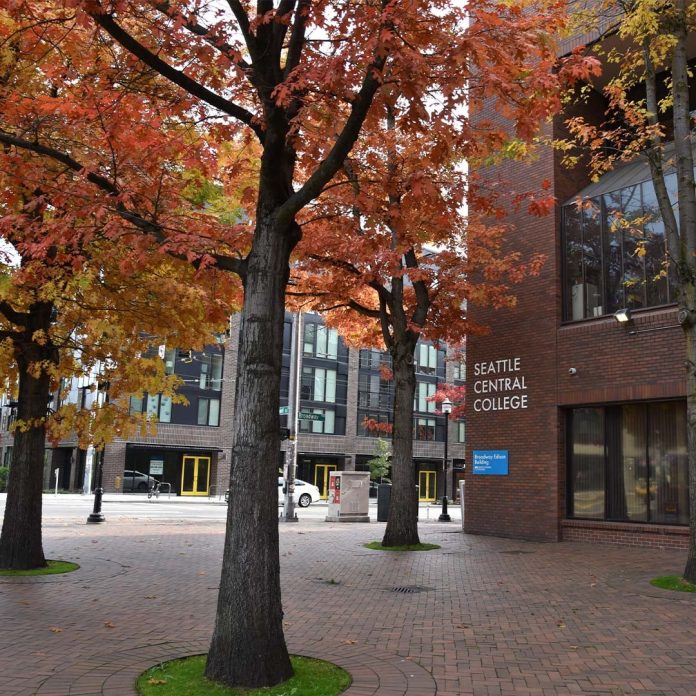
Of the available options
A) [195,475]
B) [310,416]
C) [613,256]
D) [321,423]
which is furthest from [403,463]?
[321,423]

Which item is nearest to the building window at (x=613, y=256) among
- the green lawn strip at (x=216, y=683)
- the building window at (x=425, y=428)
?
the green lawn strip at (x=216, y=683)

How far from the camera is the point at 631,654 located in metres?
6.55

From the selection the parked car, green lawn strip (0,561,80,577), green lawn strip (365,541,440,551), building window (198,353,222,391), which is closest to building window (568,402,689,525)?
green lawn strip (365,541,440,551)

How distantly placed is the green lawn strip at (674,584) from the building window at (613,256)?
21.0 ft

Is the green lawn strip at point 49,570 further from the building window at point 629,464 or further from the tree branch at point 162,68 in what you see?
the building window at point 629,464

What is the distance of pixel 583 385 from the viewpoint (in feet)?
52.6

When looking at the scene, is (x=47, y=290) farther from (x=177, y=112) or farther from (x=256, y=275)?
(x=256, y=275)

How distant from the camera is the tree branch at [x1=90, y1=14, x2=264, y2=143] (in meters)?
6.11

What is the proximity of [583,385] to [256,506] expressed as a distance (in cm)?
1177

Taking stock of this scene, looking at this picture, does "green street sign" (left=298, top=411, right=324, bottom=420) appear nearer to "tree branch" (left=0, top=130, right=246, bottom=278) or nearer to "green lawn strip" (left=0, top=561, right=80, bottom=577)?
"green lawn strip" (left=0, top=561, right=80, bottom=577)

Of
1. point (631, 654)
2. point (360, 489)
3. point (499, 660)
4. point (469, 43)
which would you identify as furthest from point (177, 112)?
point (360, 489)

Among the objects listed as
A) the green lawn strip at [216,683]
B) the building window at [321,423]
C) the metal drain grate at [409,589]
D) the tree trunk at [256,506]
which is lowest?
the metal drain grate at [409,589]

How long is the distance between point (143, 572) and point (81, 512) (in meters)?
16.3

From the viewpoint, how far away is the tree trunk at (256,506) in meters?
5.61
